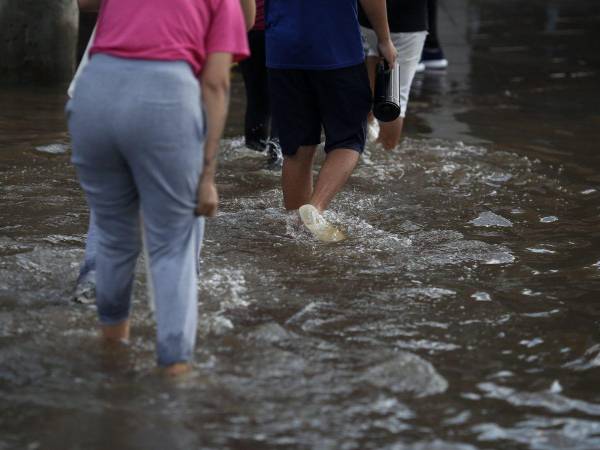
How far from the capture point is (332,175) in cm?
585

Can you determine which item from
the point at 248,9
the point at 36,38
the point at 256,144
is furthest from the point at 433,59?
the point at 248,9

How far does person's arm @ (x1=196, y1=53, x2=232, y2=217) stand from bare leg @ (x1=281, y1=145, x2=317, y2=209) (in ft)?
7.74

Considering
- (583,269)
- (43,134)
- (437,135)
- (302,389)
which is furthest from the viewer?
(437,135)

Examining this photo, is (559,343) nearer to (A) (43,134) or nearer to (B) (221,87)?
(B) (221,87)

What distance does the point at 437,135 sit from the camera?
890 centimetres

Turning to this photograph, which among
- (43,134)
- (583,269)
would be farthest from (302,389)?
(43,134)

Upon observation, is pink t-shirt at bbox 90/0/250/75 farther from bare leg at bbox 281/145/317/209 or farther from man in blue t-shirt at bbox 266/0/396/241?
bare leg at bbox 281/145/317/209

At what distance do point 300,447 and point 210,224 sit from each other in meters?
2.73

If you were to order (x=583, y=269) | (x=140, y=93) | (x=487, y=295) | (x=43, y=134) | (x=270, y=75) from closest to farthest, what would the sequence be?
1. (x=140, y=93)
2. (x=487, y=295)
3. (x=583, y=269)
4. (x=270, y=75)
5. (x=43, y=134)

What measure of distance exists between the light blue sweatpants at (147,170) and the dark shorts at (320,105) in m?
2.19

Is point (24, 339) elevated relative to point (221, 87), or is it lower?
lower

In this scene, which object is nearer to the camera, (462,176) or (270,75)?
(270,75)

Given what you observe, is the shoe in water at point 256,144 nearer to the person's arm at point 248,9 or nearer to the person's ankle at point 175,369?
the person's arm at point 248,9

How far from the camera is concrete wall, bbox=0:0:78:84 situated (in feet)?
32.7
